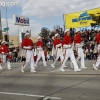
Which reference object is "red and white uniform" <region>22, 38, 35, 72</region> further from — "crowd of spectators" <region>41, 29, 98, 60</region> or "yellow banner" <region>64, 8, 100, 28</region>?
"yellow banner" <region>64, 8, 100, 28</region>

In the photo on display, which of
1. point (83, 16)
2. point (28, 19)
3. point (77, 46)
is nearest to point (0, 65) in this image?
point (77, 46)

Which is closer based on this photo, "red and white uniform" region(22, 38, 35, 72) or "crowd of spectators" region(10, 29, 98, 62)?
"red and white uniform" region(22, 38, 35, 72)

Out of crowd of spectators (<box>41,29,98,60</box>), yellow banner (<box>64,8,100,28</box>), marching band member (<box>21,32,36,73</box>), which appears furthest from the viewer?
yellow banner (<box>64,8,100,28</box>)

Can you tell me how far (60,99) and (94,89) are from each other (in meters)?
1.51

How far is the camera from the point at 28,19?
141ft

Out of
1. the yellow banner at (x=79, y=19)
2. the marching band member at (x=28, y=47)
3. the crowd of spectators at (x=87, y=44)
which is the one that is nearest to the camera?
the marching band member at (x=28, y=47)

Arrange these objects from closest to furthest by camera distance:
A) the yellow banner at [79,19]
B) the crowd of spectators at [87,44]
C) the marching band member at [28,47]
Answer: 1. the marching band member at [28,47]
2. the crowd of spectators at [87,44]
3. the yellow banner at [79,19]

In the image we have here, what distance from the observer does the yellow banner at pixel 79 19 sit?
95.6 ft

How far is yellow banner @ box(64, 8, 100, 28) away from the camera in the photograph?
95.6 ft

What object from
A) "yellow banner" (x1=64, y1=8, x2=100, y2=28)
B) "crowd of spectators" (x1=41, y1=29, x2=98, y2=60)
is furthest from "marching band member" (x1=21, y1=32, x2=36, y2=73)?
"yellow banner" (x1=64, y1=8, x2=100, y2=28)

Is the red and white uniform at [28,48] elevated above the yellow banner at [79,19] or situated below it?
below

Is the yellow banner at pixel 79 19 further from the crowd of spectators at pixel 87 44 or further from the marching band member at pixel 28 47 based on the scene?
the marching band member at pixel 28 47

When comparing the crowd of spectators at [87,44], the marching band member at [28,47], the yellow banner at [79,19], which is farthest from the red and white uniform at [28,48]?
the yellow banner at [79,19]

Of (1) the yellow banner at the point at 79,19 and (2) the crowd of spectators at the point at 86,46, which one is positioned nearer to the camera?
(2) the crowd of spectators at the point at 86,46
